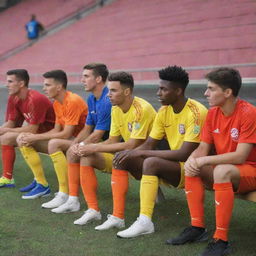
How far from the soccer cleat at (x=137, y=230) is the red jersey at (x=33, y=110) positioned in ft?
6.93

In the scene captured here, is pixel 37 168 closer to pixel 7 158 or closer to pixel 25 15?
pixel 7 158

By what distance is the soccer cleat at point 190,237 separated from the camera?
345 centimetres

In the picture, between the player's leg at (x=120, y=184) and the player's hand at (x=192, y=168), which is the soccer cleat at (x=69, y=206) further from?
the player's hand at (x=192, y=168)

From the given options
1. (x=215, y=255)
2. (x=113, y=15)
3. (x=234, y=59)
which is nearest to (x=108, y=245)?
(x=215, y=255)

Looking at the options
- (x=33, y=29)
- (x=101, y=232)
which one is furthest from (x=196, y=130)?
(x=33, y=29)

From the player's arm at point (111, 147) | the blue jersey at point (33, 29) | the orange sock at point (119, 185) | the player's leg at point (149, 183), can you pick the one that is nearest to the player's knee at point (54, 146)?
the player's arm at point (111, 147)

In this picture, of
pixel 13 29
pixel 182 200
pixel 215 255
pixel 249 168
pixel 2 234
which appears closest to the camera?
pixel 215 255

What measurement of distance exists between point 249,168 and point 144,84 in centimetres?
385

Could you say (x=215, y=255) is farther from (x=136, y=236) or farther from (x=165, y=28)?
(x=165, y=28)

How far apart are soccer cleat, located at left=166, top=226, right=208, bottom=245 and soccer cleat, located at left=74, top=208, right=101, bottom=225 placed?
32.4 inches

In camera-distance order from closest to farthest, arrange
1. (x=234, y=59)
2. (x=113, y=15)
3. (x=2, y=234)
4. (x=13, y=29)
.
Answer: (x=2, y=234)
(x=234, y=59)
(x=113, y=15)
(x=13, y=29)

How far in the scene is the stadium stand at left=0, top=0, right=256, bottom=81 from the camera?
38.7 ft

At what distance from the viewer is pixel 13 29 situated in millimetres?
18656

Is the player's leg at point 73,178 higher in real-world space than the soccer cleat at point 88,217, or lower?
higher
